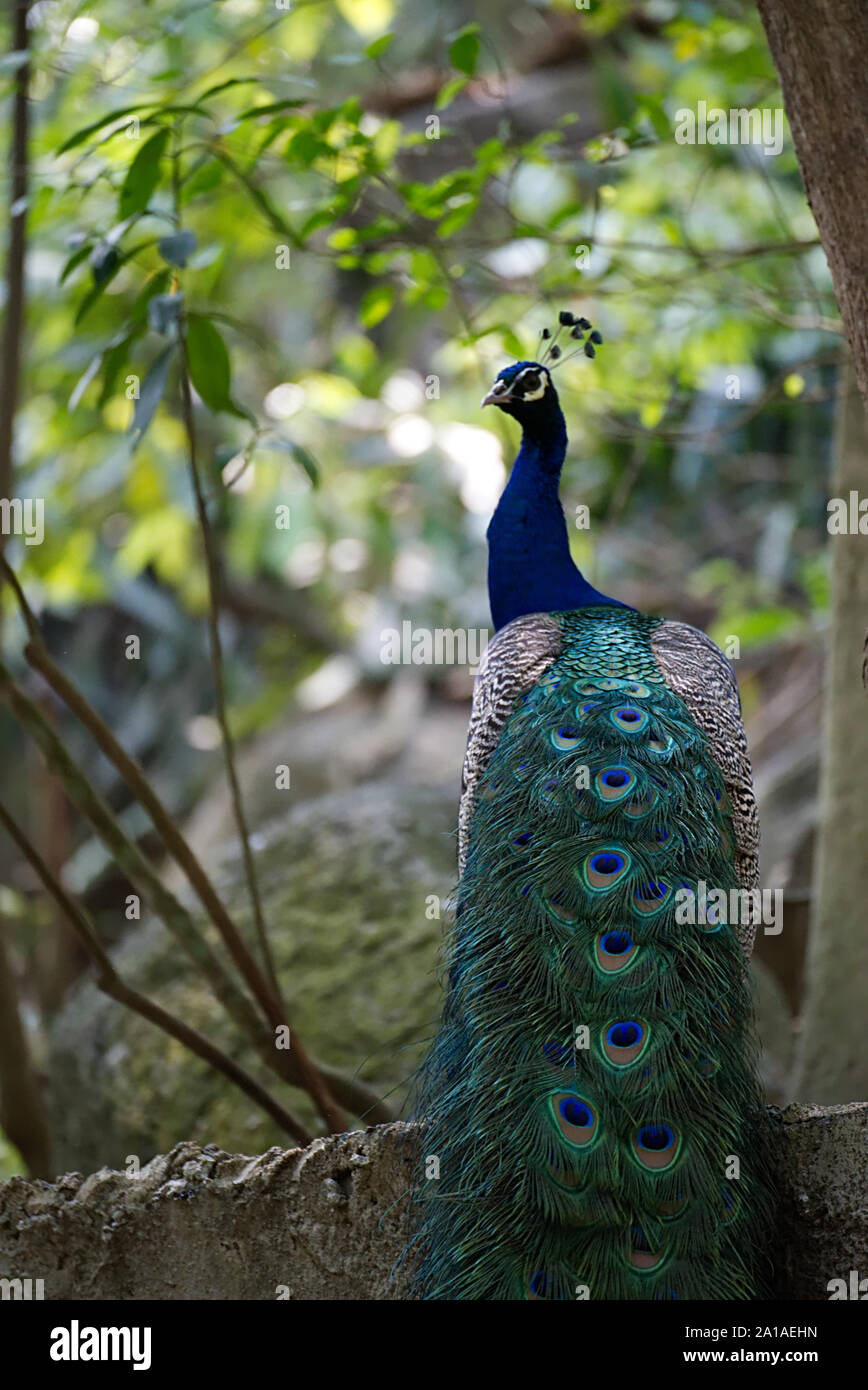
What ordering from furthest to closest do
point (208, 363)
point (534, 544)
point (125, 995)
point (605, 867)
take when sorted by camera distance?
point (534, 544) < point (208, 363) < point (125, 995) < point (605, 867)

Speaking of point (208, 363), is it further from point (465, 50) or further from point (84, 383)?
point (465, 50)

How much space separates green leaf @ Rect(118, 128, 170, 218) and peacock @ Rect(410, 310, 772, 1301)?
1411 mm

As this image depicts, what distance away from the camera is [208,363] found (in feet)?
12.2

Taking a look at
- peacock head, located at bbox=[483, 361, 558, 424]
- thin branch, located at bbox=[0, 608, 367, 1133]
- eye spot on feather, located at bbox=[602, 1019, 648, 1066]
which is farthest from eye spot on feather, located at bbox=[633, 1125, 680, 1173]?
peacock head, located at bbox=[483, 361, 558, 424]

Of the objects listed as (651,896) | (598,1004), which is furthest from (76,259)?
(598,1004)

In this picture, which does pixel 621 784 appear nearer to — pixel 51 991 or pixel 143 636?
pixel 51 991

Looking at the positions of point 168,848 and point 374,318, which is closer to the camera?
point 168,848

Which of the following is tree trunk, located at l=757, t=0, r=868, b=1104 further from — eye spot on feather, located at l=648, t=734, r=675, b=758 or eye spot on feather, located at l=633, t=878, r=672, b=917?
eye spot on feather, located at l=633, t=878, r=672, b=917

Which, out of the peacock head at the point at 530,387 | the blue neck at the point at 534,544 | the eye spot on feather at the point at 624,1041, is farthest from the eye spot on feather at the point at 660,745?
the peacock head at the point at 530,387

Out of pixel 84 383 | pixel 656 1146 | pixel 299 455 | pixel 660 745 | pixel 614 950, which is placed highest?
pixel 84 383

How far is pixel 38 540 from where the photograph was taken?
6.36 m

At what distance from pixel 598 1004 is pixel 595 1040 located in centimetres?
7

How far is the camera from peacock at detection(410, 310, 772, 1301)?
8.20 ft
